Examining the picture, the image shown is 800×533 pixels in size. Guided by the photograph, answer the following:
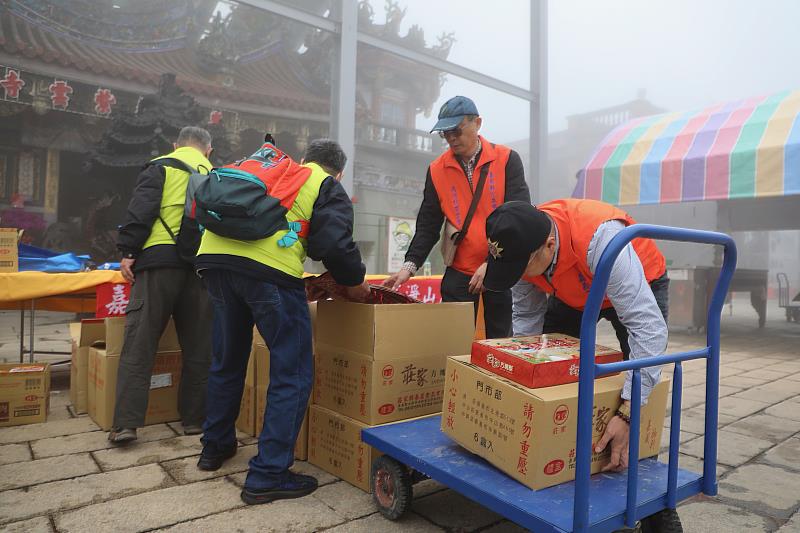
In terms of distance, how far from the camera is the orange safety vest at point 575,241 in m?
1.91

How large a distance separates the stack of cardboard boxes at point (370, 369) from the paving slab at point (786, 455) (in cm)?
184

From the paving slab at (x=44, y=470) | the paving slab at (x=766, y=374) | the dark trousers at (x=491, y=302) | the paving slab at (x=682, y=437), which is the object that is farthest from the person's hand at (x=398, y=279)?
the paving slab at (x=766, y=374)

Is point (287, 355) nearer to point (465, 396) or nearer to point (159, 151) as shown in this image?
point (465, 396)

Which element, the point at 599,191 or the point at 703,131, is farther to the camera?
the point at 599,191

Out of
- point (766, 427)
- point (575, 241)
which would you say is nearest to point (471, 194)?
point (575, 241)

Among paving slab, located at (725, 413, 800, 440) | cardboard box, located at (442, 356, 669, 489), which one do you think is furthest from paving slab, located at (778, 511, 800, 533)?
paving slab, located at (725, 413, 800, 440)

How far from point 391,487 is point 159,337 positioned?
5.57 ft

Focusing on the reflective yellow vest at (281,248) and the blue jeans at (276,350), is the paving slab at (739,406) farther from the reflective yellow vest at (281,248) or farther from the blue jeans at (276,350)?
the reflective yellow vest at (281,248)

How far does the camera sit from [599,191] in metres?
8.80

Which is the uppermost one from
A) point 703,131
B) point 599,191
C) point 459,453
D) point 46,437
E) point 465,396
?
point 703,131

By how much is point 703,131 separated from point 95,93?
9137 mm

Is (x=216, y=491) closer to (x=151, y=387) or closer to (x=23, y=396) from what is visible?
(x=151, y=387)

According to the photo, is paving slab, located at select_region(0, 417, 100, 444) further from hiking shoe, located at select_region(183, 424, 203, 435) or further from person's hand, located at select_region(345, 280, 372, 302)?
person's hand, located at select_region(345, 280, 372, 302)

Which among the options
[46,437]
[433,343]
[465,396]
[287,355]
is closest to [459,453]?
[465,396]
